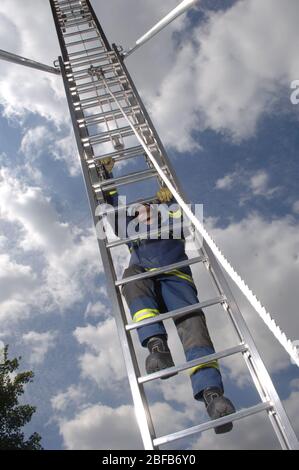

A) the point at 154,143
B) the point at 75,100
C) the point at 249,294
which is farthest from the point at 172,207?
the point at 75,100

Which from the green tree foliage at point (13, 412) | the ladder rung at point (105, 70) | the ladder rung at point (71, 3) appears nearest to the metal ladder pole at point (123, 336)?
the ladder rung at point (105, 70)

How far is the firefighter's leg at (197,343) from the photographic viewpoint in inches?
100

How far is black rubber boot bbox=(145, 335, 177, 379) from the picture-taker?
2788 mm

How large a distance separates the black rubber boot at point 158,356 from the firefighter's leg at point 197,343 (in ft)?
0.54

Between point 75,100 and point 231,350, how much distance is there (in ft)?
13.1

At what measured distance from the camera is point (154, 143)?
4520 millimetres

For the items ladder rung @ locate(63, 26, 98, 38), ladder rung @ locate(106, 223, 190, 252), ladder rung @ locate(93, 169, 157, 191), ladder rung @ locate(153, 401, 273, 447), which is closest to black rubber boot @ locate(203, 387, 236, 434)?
ladder rung @ locate(153, 401, 273, 447)

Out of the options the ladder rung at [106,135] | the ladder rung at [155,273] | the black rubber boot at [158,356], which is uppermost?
the ladder rung at [106,135]

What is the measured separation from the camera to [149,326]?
302cm

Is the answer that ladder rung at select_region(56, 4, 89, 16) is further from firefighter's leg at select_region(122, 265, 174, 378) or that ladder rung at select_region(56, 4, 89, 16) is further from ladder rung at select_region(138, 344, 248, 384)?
ladder rung at select_region(138, 344, 248, 384)

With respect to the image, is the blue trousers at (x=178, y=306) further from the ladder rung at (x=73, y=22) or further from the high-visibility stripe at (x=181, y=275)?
the ladder rung at (x=73, y=22)

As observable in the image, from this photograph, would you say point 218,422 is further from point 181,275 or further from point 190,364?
point 181,275
